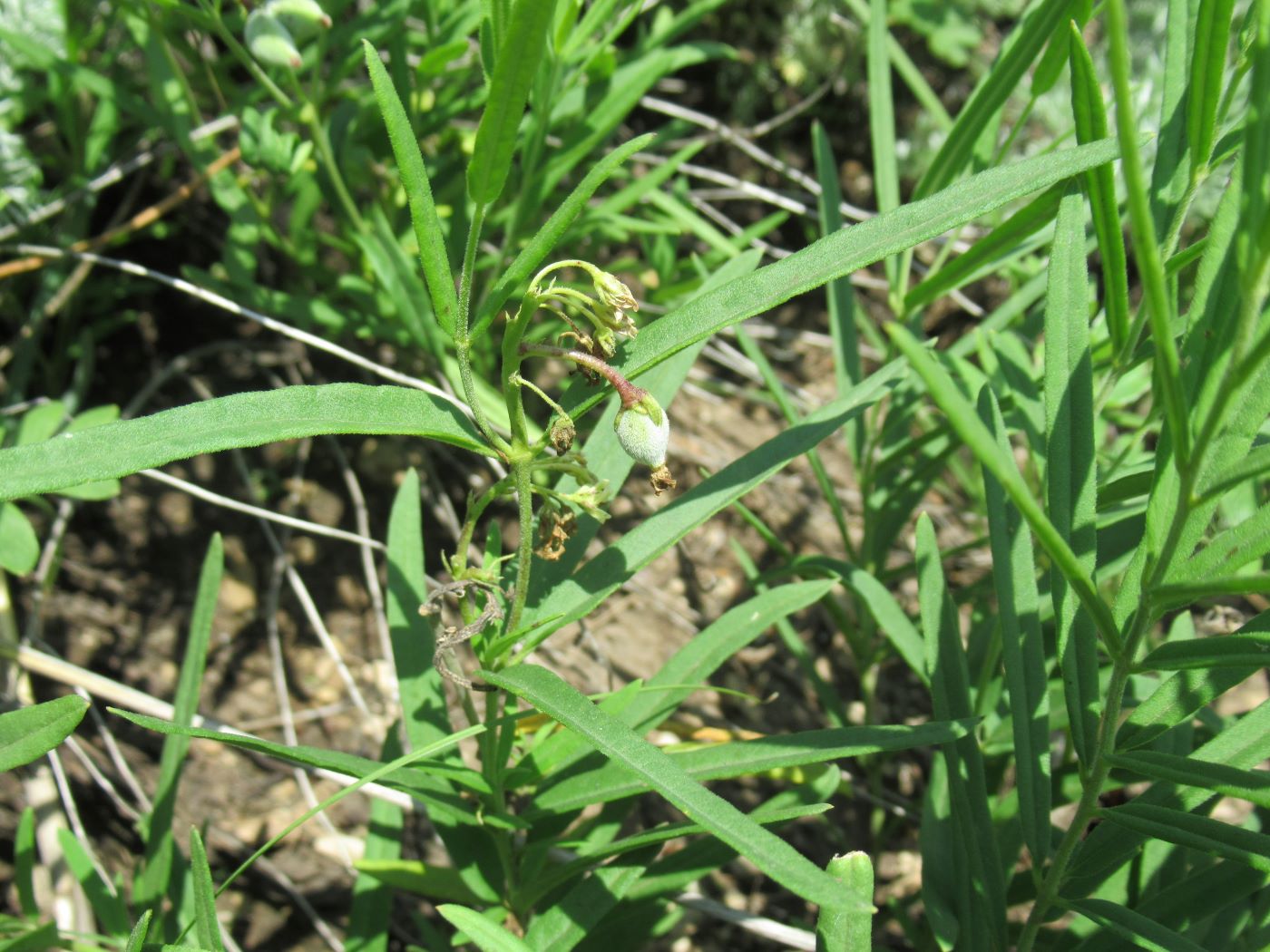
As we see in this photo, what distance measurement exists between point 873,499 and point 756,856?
104 centimetres

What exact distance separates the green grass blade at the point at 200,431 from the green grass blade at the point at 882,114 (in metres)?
1.00

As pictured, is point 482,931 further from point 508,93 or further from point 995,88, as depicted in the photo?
point 995,88

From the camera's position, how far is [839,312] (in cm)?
165

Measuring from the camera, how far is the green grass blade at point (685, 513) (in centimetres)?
111

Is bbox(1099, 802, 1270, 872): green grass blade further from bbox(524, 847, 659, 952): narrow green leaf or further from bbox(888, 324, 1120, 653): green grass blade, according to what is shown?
bbox(524, 847, 659, 952): narrow green leaf

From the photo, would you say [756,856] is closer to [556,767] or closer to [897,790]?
[556,767]

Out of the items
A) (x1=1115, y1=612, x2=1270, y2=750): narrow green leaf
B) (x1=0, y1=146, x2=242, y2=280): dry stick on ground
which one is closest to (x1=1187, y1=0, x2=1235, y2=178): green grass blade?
(x1=1115, y1=612, x2=1270, y2=750): narrow green leaf

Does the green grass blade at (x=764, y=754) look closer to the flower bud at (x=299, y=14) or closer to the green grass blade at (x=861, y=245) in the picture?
the green grass blade at (x=861, y=245)

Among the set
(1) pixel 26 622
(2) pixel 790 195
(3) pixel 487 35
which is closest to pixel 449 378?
(3) pixel 487 35

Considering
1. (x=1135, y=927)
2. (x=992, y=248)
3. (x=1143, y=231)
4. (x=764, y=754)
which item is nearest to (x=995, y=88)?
(x=992, y=248)

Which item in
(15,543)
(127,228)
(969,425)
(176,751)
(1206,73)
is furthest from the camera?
(127,228)

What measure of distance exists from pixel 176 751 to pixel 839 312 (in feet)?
3.82

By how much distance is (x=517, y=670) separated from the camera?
38.5 inches

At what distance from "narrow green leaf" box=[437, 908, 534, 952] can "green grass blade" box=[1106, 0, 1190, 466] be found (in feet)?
2.46
